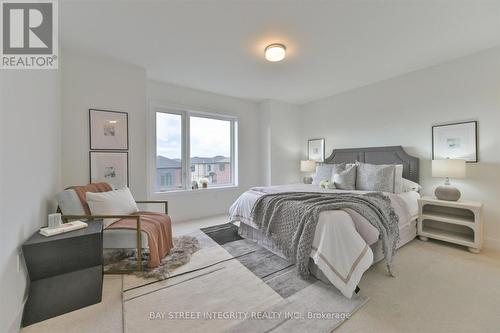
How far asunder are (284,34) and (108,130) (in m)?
2.60

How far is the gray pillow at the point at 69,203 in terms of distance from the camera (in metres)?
2.01

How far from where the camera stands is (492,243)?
2.60 metres

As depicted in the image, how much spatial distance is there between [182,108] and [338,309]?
148 inches

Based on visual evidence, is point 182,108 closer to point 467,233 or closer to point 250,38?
point 250,38

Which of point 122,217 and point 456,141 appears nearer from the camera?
point 122,217

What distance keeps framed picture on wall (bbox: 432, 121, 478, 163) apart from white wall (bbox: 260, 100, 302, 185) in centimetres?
268

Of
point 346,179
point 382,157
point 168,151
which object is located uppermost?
point 168,151

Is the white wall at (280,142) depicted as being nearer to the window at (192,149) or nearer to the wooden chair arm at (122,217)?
the window at (192,149)

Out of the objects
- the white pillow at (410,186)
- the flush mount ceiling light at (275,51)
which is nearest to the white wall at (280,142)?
the flush mount ceiling light at (275,51)

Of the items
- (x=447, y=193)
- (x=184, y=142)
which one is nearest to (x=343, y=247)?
(x=447, y=193)

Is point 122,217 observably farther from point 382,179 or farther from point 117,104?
point 382,179

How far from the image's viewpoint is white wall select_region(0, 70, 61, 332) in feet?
4.21

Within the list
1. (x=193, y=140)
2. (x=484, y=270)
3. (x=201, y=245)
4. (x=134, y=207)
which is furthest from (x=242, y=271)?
(x=193, y=140)

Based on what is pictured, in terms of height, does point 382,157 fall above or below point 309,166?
above
